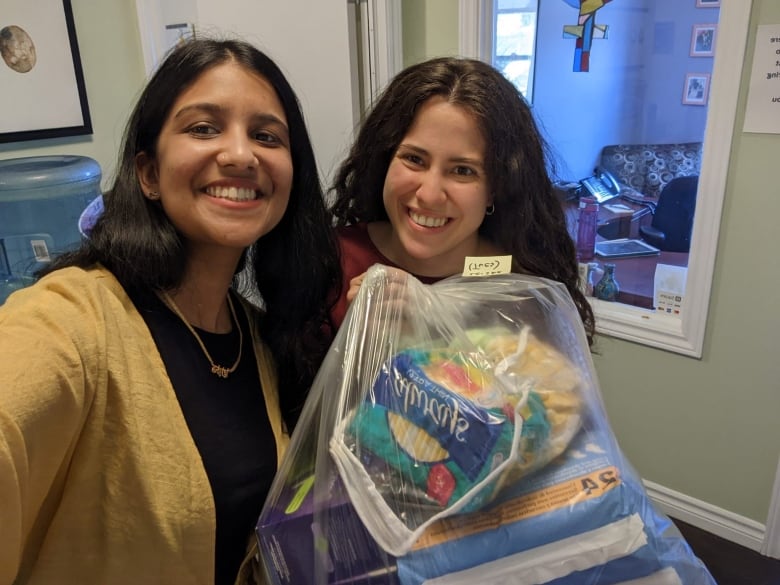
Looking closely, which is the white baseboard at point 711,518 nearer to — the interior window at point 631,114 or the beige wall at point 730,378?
the beige wall at point 730,378

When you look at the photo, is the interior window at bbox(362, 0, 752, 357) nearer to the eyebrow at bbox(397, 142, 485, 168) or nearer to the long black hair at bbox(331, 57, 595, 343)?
the long black hair at bbox(331, 57, 595, 343)

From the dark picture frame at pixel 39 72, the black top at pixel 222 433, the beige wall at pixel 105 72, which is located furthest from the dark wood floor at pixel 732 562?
the dark picture frame at pixel 39 72

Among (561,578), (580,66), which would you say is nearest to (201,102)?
(561,578)

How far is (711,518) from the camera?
1.95 metres

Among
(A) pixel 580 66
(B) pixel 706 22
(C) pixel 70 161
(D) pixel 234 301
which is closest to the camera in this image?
(D) pixel 234 301

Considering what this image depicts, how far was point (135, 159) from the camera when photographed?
2.83 feet

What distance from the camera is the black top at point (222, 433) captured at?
0.81m

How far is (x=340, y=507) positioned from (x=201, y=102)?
0.55 metres

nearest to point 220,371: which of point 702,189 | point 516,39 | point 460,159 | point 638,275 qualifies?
point 460,159

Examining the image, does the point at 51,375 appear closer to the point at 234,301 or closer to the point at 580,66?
the point at 234,301

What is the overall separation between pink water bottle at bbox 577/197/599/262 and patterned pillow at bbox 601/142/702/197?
0.42ft

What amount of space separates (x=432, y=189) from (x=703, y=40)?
122cm

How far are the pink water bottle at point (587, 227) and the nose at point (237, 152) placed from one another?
155 cm

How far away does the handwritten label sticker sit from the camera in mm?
915
